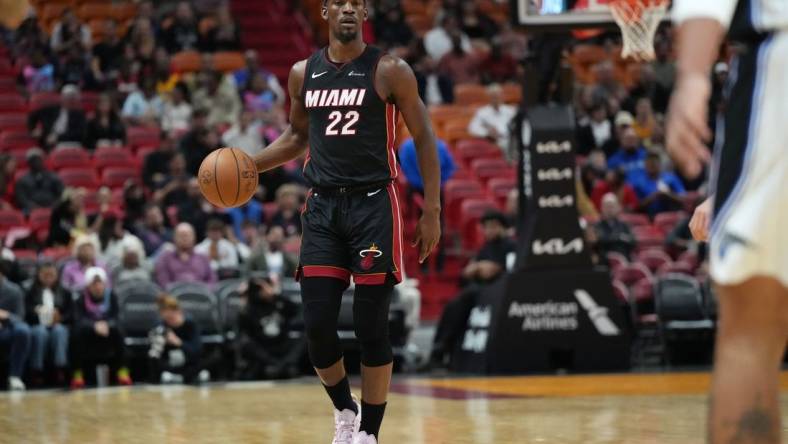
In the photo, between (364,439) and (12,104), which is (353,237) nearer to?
(364,439)

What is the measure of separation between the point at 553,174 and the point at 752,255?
9686 mm

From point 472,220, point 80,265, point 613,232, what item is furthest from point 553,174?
point 80,265

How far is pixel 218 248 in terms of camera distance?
47.7 feet

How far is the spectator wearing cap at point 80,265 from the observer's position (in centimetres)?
1331

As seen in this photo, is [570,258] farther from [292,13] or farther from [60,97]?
[292,13]

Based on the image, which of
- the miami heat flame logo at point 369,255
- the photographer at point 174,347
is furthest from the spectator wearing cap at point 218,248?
the miami heat flame logo at point 369,255

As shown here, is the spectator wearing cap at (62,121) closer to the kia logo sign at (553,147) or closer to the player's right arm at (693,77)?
the kia logo sign at (553,147)

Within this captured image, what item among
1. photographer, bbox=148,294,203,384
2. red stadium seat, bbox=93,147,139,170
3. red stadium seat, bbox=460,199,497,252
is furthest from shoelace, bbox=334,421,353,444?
red stadium seat, bbox=93,147,139,170

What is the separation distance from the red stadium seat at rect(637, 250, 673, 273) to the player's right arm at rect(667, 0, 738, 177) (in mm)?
12233

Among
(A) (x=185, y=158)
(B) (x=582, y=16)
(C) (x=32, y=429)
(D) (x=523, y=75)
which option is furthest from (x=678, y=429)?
(A) (x=185, y=158)

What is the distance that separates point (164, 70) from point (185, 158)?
2265 mm

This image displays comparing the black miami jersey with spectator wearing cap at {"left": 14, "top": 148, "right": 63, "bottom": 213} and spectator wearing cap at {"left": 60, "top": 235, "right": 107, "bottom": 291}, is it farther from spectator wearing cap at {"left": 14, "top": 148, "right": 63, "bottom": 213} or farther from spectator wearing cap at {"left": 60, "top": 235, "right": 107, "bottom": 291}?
spectator wearing cap at {"left": 14, "top": 148, "right": 63, "bottom": 213}

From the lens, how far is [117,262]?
1411 cm

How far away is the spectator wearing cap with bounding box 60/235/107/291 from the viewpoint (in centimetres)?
1331
